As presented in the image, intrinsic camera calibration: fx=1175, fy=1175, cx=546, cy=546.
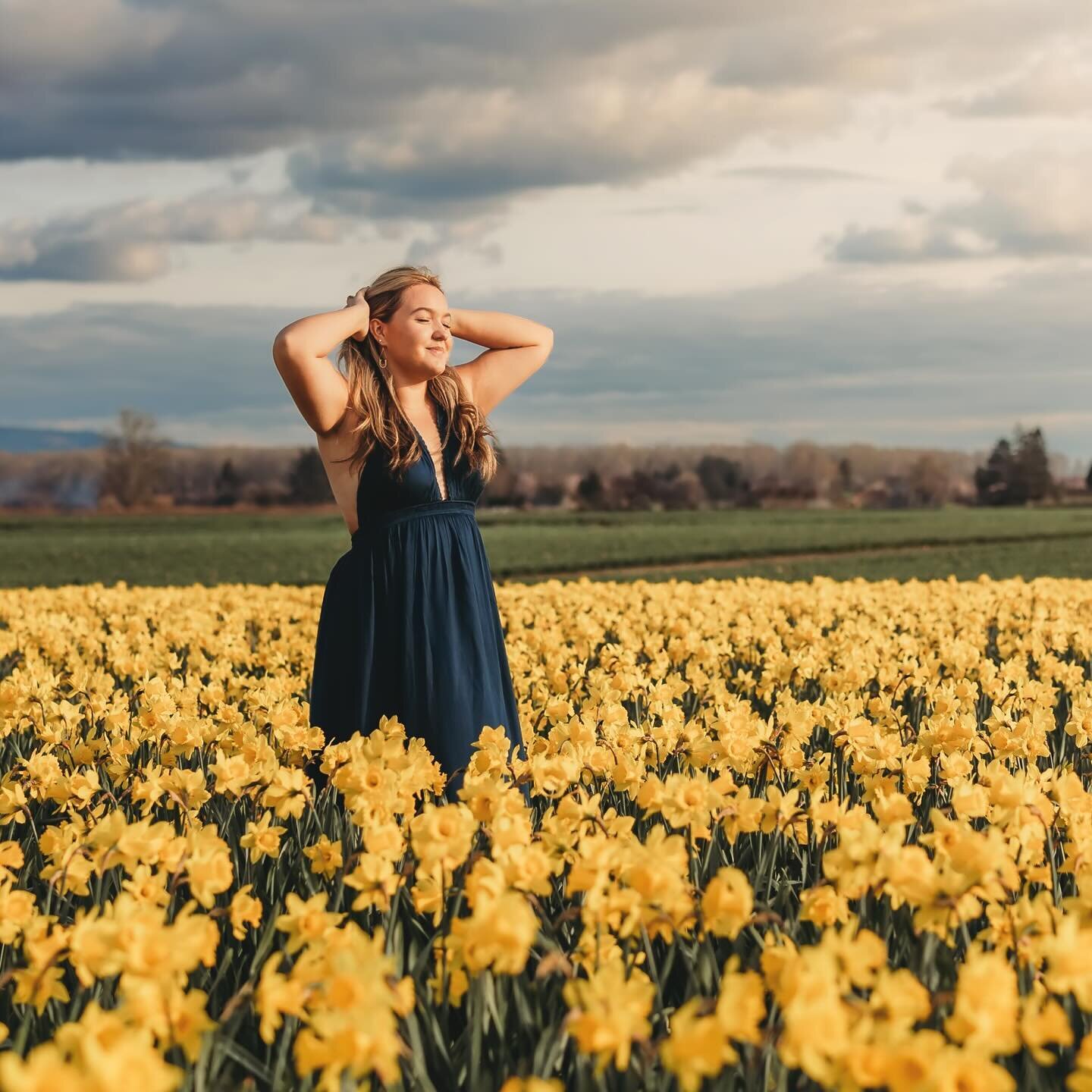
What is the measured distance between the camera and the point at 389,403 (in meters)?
4.55

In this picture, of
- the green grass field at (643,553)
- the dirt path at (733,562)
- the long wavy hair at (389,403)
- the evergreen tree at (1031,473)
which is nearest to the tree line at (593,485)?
the evergreen tree at (1031,473)

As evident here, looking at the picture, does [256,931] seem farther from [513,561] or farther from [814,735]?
[513,561]

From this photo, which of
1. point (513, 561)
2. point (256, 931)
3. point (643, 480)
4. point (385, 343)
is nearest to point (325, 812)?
point (256, 931)

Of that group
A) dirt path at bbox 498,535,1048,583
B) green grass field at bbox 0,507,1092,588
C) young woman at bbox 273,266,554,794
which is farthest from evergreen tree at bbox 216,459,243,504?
young woman at bbox 273,266,554,794

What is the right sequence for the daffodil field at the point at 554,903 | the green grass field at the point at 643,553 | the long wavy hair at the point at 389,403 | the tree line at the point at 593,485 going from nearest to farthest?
the daffodil field at the point at 554,903 → the long wavy hair at the point at 389,403 → the green grass field at the point at 643,553 → the tree line at the point at 593,485

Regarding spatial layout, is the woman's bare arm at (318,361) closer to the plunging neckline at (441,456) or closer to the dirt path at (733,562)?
the plunging neckline at (441,456)

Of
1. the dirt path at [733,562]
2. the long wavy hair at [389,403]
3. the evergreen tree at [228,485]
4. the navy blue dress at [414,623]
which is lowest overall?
the dirt path at [733,562]

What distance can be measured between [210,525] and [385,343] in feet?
205

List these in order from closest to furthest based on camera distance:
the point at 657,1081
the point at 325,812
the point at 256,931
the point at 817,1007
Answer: the point at 817,1007 < the point at 657,1081 < the point at 256,931 < the point at 325,812

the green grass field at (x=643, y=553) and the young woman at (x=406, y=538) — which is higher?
the young woman at (x=406, y=538)

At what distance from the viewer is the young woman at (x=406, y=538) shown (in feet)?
14.8

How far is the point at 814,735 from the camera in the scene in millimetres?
5203

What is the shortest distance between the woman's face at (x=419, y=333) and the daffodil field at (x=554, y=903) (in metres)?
1.38

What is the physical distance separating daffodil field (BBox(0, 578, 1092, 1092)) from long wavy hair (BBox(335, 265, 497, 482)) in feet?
3.39
